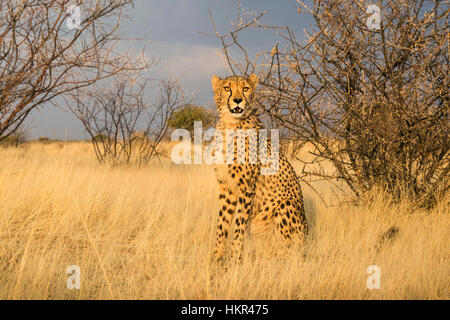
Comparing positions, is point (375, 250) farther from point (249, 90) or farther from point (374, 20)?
point (374, 20)

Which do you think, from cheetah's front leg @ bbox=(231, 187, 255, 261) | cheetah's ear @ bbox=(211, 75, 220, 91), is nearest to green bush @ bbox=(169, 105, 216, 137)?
cheetah's ear @ bbox=(211, 75, 220, 91)

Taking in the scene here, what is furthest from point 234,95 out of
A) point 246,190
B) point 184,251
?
point 184,251

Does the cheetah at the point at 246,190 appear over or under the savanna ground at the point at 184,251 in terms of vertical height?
over

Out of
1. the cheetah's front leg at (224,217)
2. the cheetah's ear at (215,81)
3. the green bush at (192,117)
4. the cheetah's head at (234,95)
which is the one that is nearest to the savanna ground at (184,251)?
the cheetah's front leg at (224,217)

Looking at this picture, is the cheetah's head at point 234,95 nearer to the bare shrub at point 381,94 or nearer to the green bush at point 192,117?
the bare shrub at point 381,94

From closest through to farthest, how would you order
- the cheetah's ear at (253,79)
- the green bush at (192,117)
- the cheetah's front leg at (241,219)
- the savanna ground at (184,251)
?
Answer: the savanna ground at (184,251) → the cheetah's front leg at (241,219) → the cheetah's ear at (253,79) → the green bush at (192,117)

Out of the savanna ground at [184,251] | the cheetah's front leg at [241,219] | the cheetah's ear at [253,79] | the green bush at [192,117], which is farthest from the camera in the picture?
the green bush at [192,117]

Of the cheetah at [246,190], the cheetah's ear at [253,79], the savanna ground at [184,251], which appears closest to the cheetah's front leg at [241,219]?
the cheetah at [246,190]

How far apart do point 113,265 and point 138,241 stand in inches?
22.9

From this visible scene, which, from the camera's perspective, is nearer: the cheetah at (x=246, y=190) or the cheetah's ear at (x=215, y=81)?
the cheetah at (x=246, y=190)

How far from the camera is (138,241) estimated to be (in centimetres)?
343

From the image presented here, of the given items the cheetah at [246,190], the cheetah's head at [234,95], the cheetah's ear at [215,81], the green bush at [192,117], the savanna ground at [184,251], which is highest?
the green bush at [192,117]

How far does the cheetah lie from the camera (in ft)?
9.50

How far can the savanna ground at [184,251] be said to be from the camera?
2.29 meters
